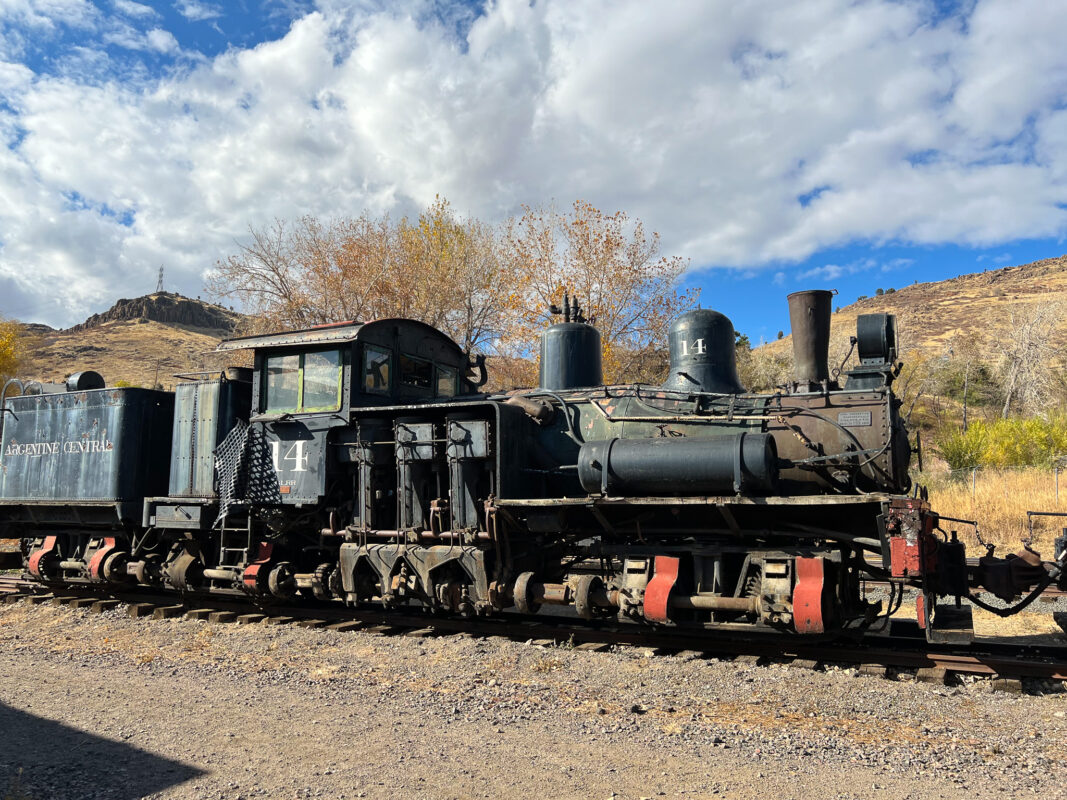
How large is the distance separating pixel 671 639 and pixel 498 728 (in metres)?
3.29

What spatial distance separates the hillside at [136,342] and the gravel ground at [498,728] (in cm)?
2801

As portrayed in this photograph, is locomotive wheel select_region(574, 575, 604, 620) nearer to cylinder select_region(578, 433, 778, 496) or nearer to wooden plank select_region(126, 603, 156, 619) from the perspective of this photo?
cylinder select_region(578, 433, 778, 496)

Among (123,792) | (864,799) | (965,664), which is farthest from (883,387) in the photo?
(123,792)

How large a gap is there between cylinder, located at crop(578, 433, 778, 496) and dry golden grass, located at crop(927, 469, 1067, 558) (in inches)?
402

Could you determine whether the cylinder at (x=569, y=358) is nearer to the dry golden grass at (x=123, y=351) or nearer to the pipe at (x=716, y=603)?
the pipe at (x=716, y=603)

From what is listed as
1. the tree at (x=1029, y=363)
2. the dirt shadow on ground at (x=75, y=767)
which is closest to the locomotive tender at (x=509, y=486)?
the dirt shadow on ground at (x=75, y=767)

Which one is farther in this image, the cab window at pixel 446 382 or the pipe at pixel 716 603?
the cab window at pixel 446 382

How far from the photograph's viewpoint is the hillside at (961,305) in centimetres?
5534

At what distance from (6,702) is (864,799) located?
670 centimetres

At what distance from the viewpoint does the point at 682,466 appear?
7.25 m

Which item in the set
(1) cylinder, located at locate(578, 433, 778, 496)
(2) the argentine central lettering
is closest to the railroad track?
(1) cylinder, located at locate(578, 433, 778, 496)

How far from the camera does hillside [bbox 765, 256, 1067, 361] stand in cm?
5534

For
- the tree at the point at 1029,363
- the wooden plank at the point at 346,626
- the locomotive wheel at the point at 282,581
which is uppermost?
the tree at the point at 1029,363

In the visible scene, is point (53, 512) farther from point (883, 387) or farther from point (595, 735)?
A: point (883, 387)
